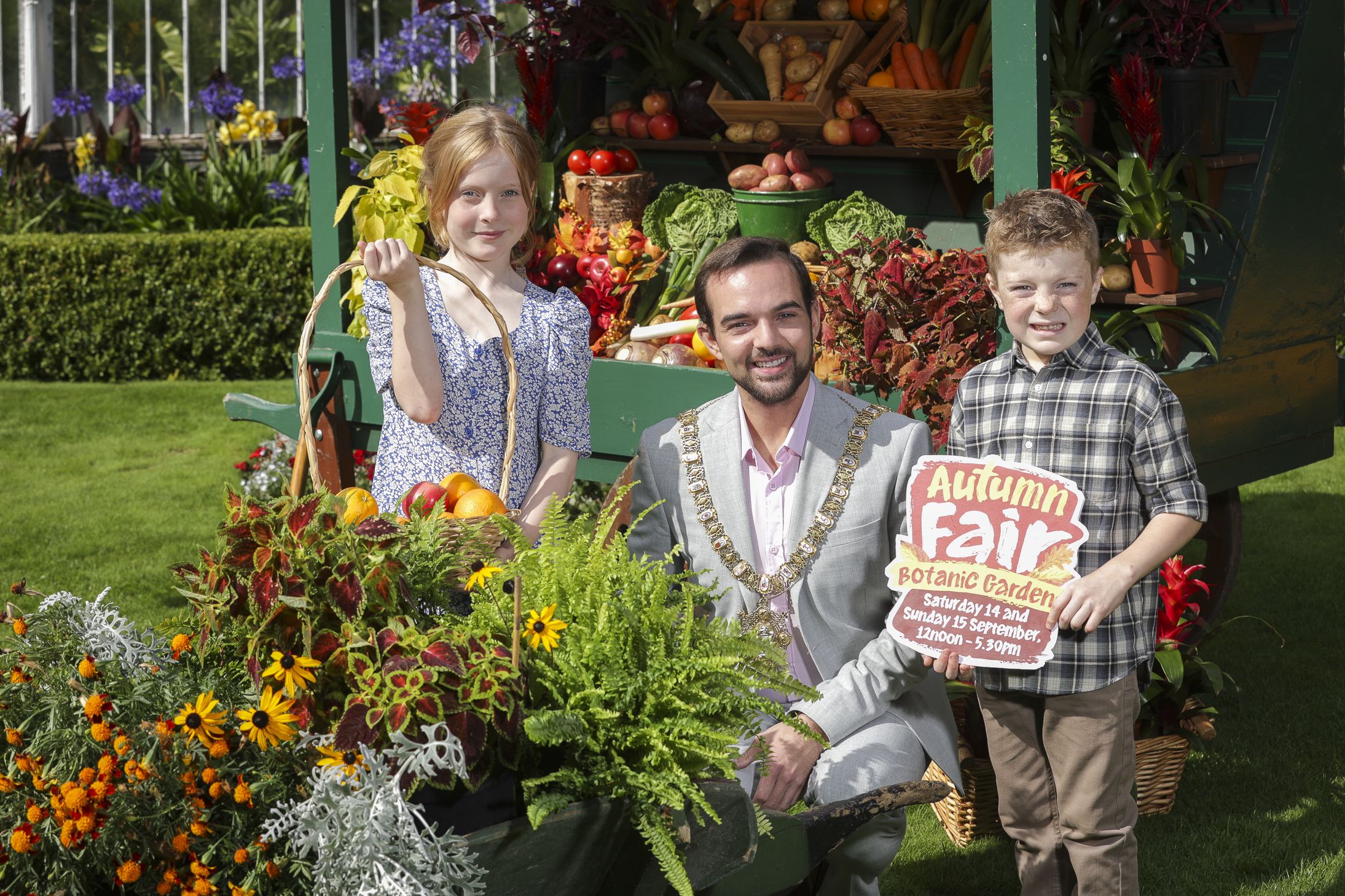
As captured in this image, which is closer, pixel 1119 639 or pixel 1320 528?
pixel 1119 639

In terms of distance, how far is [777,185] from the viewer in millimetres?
4867

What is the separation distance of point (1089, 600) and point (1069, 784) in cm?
51

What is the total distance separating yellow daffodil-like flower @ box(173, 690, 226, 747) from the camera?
4.89ft

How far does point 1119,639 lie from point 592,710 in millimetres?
1412

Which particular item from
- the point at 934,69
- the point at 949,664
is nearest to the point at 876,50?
the point at 934,69

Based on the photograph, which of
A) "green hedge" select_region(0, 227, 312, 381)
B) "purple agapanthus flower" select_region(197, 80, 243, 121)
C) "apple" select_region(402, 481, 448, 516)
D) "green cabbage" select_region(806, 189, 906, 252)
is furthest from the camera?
"purple agapanthus flower" select_region(197, 80, 243, 121)

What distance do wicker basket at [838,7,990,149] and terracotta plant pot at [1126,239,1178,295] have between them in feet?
2.50

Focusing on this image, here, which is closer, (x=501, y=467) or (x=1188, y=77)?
(x=501, y=467)

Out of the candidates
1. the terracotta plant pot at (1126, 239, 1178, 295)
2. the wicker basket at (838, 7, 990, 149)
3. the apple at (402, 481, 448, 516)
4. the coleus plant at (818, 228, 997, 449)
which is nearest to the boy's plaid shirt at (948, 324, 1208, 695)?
the coleus plant at (818, 228, 997, 449)

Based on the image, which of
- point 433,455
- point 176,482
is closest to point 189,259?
point 176,482

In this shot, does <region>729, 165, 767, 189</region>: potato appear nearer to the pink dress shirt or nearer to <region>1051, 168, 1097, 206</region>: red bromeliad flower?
<region>1051, 168, 1097, 206</region>: red bromeliad flower

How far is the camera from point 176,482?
287 inches

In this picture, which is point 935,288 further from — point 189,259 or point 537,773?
point 189,259

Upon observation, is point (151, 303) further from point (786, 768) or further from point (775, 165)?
point (786, 768)
